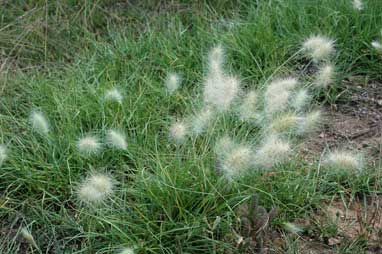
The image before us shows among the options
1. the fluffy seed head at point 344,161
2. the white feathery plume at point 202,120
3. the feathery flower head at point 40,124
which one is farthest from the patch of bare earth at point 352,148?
the feathery flower head at point 40,124

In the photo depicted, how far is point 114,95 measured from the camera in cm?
294

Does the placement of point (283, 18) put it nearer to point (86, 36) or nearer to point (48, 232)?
point (86, 36)

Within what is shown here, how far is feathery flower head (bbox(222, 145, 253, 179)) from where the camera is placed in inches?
91.7

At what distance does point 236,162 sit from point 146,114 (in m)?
0.85

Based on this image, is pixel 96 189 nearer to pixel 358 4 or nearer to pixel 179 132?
pixel 179 132

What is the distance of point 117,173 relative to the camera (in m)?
2.77

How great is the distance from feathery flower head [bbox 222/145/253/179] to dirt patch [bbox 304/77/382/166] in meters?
0.65

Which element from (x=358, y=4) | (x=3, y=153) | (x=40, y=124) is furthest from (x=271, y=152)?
(x=358, y=4)

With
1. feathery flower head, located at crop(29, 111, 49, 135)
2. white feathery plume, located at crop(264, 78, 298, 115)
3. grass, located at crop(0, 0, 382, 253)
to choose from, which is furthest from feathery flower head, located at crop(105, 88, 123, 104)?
white feathery plume, located at crop(264, 78, 298, 115)

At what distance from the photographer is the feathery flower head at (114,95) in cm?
292

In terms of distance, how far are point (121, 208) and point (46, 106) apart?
898 mm

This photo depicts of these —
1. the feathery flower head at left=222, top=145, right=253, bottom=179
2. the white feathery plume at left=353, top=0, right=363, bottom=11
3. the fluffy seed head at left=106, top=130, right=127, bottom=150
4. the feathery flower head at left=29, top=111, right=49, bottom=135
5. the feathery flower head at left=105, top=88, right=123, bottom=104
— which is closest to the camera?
the feathery flower head at left=222, top=145, right=253, bottom=179

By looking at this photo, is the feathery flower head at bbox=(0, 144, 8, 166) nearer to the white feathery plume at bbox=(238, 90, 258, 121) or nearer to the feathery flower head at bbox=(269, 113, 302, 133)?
the white feathery plume at bbox=(238, 90, 258, 121)

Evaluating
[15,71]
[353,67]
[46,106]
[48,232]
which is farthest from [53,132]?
[353,67]
